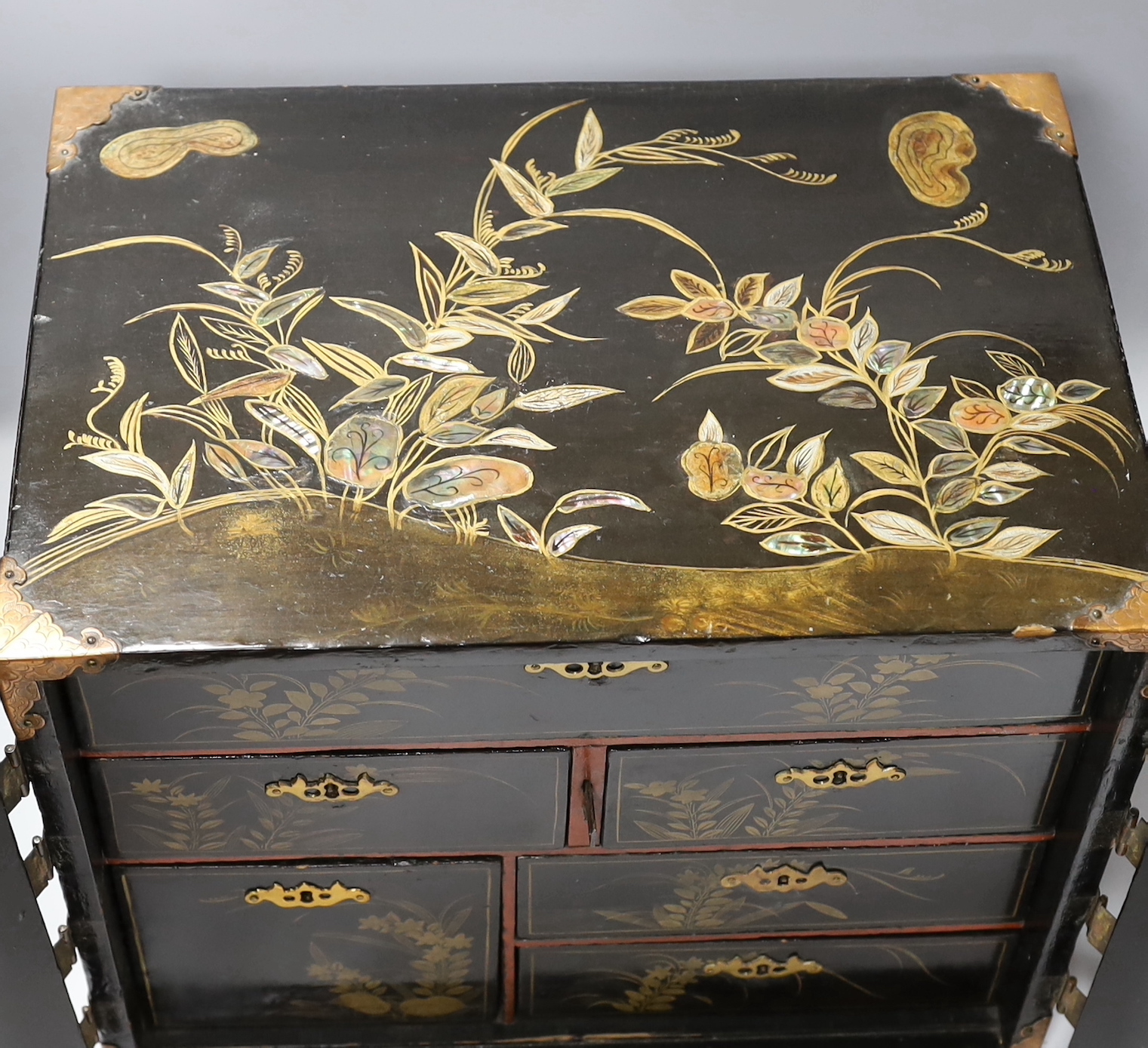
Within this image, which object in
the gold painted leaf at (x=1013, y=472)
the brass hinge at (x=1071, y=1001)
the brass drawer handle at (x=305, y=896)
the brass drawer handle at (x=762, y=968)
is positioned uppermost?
the gold painted leaf at (x=1013, y=472)

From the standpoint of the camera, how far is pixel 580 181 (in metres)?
1.45

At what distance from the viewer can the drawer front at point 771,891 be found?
1.44 m

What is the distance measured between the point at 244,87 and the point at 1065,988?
1287mm

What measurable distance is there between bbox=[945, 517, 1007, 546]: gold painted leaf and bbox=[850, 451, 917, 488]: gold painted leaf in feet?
0.18

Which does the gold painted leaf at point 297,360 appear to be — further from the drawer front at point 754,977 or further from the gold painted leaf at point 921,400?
the drawer front at point 754,977

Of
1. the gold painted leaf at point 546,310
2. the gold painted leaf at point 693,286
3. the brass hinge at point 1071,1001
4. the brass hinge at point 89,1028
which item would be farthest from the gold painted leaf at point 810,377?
the brass hinge at point 89,1028

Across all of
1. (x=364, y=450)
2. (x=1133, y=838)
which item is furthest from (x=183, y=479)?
(x=1133, y=838)

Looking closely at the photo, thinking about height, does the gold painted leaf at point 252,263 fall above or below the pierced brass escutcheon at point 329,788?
above

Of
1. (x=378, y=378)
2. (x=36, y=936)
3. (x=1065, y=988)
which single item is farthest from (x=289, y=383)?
(x=1065, y=988)

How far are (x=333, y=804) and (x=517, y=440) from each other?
1.30 ft

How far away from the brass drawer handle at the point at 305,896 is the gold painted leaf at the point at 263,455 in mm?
443

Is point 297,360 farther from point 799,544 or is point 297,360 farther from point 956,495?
point 956,495

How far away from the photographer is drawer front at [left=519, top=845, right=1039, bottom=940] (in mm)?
1436

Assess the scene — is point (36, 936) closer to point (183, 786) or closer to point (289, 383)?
point (183, 786)
